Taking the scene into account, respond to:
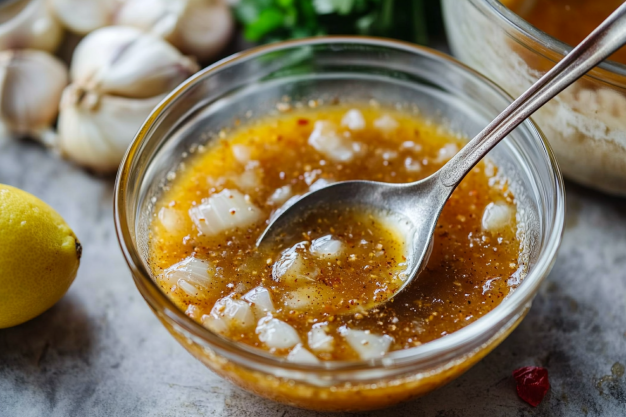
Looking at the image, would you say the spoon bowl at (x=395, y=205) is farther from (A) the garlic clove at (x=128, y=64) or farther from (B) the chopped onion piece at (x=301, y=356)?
(A) the garlic clove at (x=128, y=64)

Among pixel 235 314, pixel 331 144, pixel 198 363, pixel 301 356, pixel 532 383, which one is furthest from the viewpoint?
pixel 331 144

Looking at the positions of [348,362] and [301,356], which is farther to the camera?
[301,356]

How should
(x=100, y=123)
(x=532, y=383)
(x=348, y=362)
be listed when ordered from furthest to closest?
(x=100, y=123), (x=532, y=383), (x=348, y=362)

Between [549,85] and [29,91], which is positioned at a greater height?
[549,85]

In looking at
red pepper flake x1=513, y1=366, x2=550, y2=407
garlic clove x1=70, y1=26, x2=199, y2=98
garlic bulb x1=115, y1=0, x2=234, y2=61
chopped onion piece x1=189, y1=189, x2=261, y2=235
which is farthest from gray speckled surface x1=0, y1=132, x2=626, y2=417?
garlic bulb x1=115, y1=0, x2=234, y2=61

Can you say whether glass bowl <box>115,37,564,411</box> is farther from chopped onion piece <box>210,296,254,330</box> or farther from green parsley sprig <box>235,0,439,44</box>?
green parsley sprig <box>235,0,439,44</box>

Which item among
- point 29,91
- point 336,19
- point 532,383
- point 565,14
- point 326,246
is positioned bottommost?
point 532,383

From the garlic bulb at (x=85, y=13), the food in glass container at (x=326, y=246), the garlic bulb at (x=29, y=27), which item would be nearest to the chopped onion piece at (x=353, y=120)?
the food in glass container at (x=326, y=246)

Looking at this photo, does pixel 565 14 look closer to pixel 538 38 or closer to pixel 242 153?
pixel 538 38

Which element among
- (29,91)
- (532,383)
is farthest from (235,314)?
(29,91)
